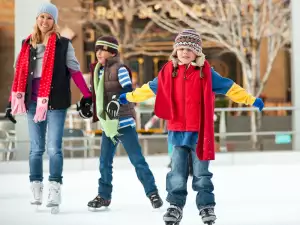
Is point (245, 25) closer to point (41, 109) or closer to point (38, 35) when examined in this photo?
point (38, 35)

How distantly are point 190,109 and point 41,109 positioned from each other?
47.7 inches

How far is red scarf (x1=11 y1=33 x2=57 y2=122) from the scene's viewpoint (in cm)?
516

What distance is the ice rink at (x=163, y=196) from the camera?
4.91 metres

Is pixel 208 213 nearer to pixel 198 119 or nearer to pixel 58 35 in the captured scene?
pixel 198 119

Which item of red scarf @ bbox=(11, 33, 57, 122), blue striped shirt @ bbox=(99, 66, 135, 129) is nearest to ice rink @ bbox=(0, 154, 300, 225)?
blue striped shirt @ bbox=(99, 66, 135, 129)

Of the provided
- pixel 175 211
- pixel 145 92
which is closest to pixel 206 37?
pixel 145 92

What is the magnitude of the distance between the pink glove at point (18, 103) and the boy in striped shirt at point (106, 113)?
0.48m

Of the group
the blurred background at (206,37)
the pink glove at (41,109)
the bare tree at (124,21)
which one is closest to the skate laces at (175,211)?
the pink glove at (41,109)

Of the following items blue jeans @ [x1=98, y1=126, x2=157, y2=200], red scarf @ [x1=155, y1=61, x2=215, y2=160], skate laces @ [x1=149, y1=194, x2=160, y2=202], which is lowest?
skate laces @ [x1=149, y1=194, x2=160, y2=202]

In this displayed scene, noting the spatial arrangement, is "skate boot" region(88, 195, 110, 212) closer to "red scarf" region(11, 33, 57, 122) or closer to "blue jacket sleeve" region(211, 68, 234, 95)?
"red scarf" region(11, 33, 57, 122)

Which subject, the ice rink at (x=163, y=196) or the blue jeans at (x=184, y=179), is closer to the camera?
the blue jeans at (x=184, y=179)

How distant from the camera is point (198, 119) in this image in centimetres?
435

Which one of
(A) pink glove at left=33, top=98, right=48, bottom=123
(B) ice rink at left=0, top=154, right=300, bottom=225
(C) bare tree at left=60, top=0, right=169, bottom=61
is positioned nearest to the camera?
(B) ice rink at left=0, top=154, right=300, bottom=225

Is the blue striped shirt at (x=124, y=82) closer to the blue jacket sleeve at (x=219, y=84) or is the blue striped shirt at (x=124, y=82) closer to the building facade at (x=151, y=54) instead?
the blue jacket sleeve at (x=219, y=84)
